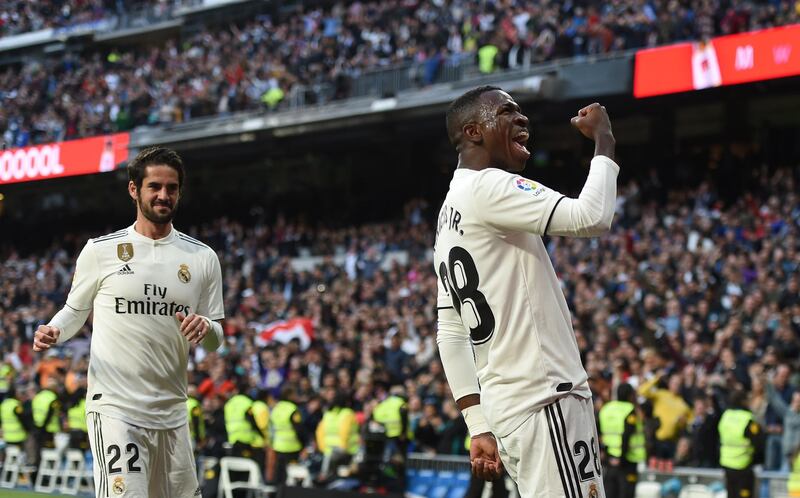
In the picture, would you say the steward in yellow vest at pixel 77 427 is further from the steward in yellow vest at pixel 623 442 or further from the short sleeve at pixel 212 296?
the short sleeve at pixel 212 296

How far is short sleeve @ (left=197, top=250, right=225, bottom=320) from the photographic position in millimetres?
6227

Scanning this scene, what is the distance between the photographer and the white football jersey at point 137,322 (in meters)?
5.92

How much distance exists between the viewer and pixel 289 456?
14625 mm

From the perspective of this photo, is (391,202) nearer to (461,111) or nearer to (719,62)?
(719,62)

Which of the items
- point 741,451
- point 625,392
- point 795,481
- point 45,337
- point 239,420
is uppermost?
point 45,337

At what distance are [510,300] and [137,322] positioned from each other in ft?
8.16

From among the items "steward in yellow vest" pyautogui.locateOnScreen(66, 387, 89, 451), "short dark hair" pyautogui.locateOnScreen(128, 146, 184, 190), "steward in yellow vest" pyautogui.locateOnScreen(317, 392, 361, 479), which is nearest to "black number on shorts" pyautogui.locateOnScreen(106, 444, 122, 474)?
"short dark hair" pyautogui.locateOnScreen(128, 146, 184, 190)

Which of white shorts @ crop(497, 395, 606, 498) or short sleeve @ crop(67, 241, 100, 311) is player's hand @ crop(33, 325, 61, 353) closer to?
short sleeve @ crop(67, 241, 100, 311)

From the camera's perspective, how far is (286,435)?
47.9ft

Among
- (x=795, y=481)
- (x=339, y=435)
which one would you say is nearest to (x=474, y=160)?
(x=795, y=481)

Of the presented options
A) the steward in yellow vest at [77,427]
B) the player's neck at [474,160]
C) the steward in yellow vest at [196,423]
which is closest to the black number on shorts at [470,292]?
the player's neck at [474,160]

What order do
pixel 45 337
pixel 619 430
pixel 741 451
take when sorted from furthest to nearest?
pixel 619 430 → pixel 741 451 → pixel 45 337

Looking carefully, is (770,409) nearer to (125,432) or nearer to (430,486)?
(430,486)

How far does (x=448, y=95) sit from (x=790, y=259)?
8.60 m
